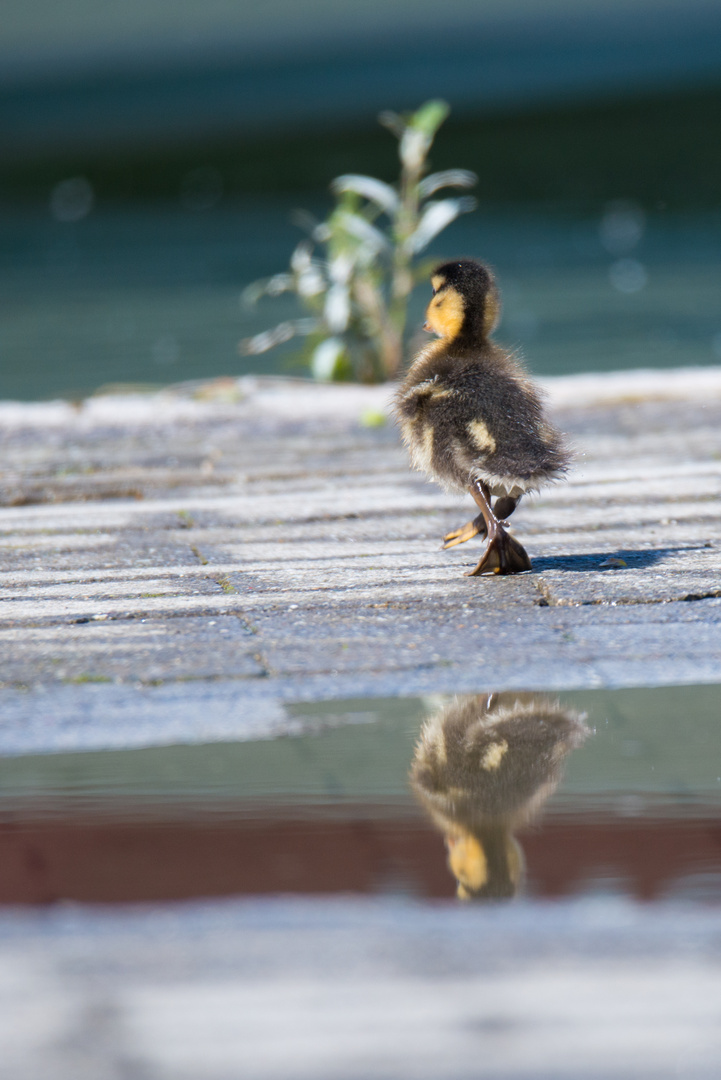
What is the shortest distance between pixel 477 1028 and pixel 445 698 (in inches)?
42.9

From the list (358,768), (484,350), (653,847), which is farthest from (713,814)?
(484,350)

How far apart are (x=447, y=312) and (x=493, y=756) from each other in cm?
141

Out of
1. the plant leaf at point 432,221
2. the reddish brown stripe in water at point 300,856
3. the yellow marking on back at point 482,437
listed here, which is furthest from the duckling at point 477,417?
the plant leaf at point 432,221

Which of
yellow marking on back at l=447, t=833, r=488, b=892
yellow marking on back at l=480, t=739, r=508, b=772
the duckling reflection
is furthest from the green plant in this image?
yellow marking on back at l=447, t=833, r=488, b=892

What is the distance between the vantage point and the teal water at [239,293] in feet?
35.8

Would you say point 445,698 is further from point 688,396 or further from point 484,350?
point 688,396

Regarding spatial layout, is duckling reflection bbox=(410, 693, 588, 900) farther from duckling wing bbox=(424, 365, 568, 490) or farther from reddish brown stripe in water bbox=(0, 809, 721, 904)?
duckling wing bbox=(424, 365, 568, 490)

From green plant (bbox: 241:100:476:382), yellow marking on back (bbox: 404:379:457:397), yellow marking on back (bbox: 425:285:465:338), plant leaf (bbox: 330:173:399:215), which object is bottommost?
yellow marking on back (bbox: 404:379:457:397)

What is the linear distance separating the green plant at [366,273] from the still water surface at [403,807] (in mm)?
4356

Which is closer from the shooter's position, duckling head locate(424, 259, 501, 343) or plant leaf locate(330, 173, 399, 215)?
duckling head locate(424, 259, 501, 343)

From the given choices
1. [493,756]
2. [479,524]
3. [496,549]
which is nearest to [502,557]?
[496,549]

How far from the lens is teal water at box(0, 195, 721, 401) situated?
35.8 feet

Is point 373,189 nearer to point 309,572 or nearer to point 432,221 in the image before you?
point 432,221

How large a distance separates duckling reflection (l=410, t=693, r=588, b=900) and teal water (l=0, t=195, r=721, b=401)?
4.71 meters
